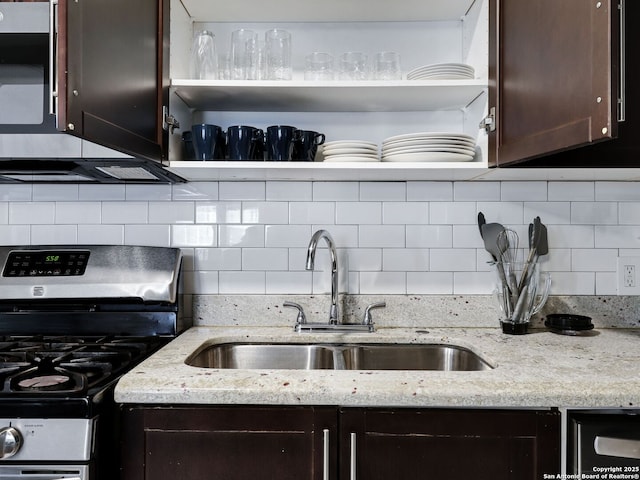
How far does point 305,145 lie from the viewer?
1473 mm

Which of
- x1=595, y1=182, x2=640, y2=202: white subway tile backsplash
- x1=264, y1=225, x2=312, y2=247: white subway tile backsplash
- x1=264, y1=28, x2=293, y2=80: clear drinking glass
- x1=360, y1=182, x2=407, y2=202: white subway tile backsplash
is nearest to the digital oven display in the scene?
x1=264, y1=225, x2=312, y2=247: white subway tile backsplash

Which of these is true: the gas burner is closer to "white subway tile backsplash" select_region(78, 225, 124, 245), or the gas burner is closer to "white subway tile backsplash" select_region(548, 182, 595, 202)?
"white subway tile backsplash" select_region(78, 225, 124, 245)

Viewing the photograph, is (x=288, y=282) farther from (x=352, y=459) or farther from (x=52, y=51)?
(x=52, y=51)

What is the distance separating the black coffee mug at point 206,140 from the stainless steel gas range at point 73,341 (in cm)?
37

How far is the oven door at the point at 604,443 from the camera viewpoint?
3.31 ft

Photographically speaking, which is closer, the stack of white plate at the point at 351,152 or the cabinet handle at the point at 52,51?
the cabinet handle at the point at 52,51

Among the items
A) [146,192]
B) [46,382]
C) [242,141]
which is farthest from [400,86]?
[46,382]

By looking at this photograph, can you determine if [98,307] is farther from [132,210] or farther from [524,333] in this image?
[524,333]

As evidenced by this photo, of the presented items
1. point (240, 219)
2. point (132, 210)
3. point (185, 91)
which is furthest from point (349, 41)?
point (132, 210)

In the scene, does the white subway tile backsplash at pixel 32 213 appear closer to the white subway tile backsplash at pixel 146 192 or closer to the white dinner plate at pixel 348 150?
the white subway tile backsplash at pixel 146 192

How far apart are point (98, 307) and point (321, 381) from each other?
0.89 metres

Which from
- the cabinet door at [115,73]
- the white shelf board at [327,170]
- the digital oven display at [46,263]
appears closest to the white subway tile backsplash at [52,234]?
the digital oven display at [46,263]

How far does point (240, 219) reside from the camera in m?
1.70

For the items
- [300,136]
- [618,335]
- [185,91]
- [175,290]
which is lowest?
[618,335]
